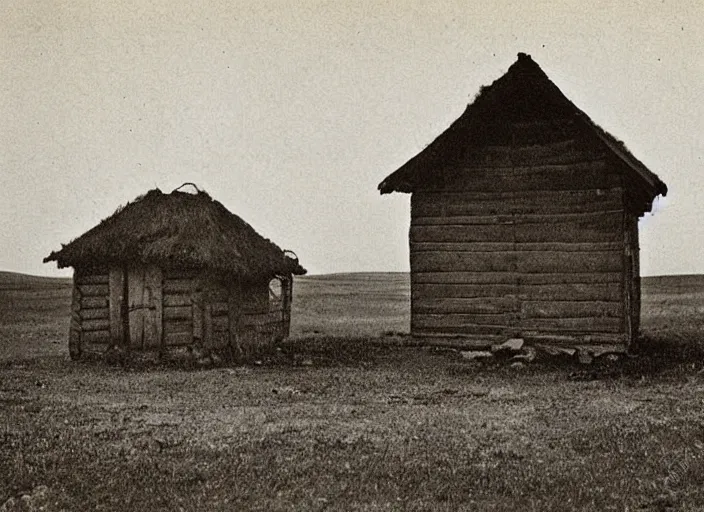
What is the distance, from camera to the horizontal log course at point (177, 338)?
17141mm

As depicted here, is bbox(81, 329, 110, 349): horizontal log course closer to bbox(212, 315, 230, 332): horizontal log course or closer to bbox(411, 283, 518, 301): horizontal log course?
bbox(212, 315, 230, 332): horizontal log course

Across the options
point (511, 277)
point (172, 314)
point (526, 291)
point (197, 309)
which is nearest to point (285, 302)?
point (197, 309)

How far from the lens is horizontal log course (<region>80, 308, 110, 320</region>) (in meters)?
17.8

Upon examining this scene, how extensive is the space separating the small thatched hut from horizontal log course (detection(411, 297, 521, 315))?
12.3 ft

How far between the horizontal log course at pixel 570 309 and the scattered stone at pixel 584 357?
0.82 metres

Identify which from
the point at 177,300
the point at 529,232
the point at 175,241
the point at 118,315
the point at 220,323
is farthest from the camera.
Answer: the point at 220,323

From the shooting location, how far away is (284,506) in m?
6.16

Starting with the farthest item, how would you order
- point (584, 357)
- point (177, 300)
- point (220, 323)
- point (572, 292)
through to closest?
point (220, 323) → point (177, 300) → point (572, 292) → point (584, 357)

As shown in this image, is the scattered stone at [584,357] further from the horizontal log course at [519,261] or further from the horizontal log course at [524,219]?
the horizontal log course at [524,219]

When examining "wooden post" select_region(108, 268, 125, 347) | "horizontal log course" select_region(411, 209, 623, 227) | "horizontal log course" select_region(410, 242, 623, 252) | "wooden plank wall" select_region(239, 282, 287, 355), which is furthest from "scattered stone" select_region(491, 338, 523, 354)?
"wooden post" select_region(108, 268, 125, 347)

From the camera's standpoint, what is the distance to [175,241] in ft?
55.5

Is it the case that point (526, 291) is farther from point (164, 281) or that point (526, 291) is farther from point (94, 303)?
point (94, 303)

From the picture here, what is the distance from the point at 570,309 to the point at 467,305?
221 centimetres

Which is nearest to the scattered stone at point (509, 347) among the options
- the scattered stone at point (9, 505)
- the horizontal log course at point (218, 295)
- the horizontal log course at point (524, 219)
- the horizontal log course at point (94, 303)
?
the horizontal log course at point (524, 219)
